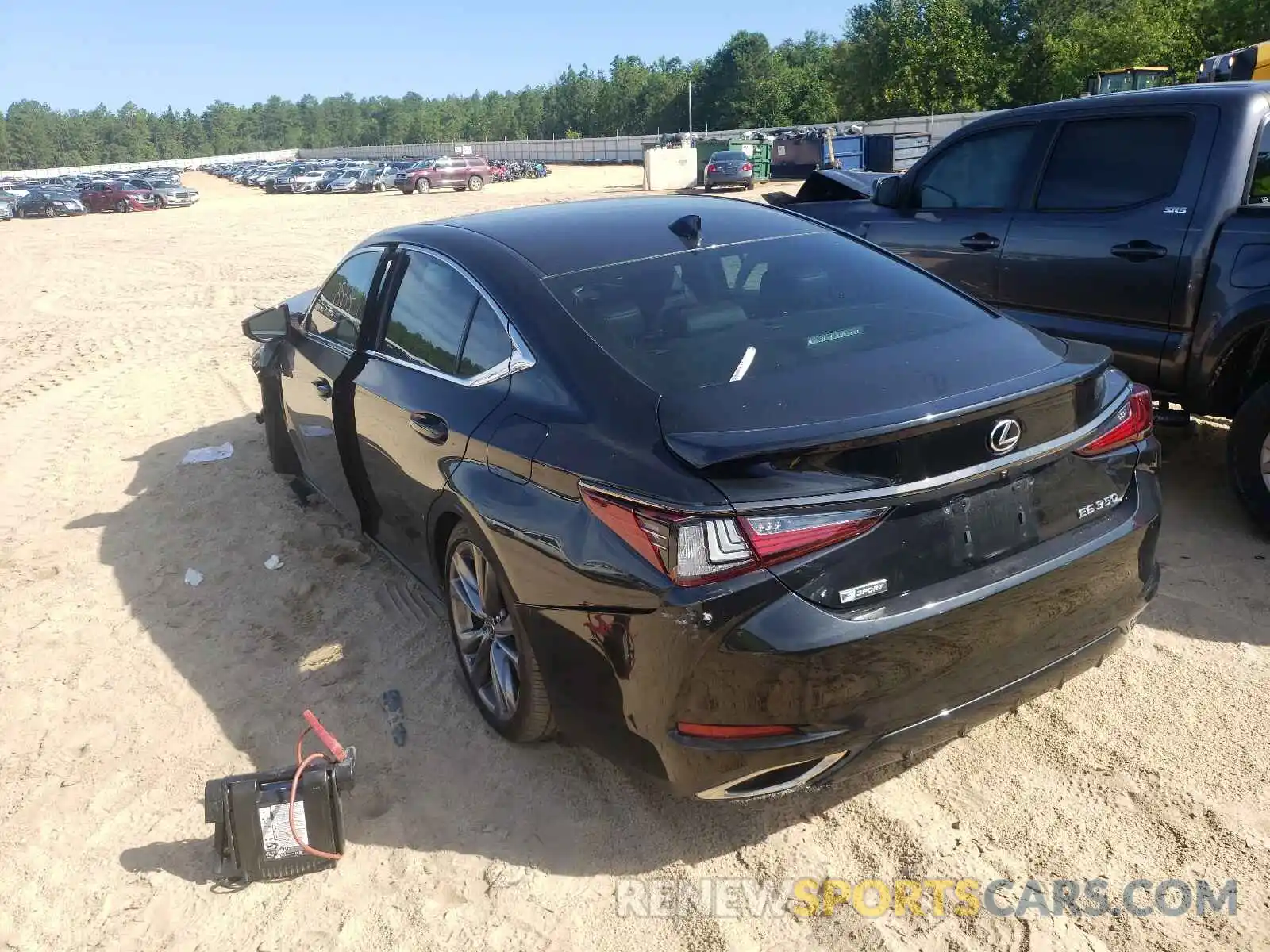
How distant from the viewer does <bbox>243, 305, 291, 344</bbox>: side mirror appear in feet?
17.0

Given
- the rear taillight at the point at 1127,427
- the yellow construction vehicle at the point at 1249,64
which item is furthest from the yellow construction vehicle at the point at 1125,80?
the rear taillight at the point at 1127,427

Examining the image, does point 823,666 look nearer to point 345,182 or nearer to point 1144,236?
point 1144,236

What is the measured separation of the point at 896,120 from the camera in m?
43.4

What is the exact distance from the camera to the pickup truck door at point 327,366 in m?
4.27

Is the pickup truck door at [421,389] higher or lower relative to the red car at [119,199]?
higher

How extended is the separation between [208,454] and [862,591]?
571cm

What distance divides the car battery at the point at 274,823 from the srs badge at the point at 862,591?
1.59m

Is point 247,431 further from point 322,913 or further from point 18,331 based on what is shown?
point 18,331

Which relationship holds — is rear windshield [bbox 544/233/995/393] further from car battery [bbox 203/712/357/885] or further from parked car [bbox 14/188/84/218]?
parked car [bbox 14/188/84/218]

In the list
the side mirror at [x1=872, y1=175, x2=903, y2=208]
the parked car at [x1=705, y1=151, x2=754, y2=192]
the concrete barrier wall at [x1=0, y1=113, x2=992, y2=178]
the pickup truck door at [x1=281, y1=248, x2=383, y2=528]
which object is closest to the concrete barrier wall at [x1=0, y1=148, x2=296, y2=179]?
the concrete barrier wall at [x1=0, y1=113, x2=992, y2=178]

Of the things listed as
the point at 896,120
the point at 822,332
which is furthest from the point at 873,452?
the point at 896,120

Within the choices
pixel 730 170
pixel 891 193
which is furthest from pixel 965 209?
pixel 730 170

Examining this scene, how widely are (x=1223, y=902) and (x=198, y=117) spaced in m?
228

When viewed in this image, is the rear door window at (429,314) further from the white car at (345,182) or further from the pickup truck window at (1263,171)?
the white car at (345,182)
